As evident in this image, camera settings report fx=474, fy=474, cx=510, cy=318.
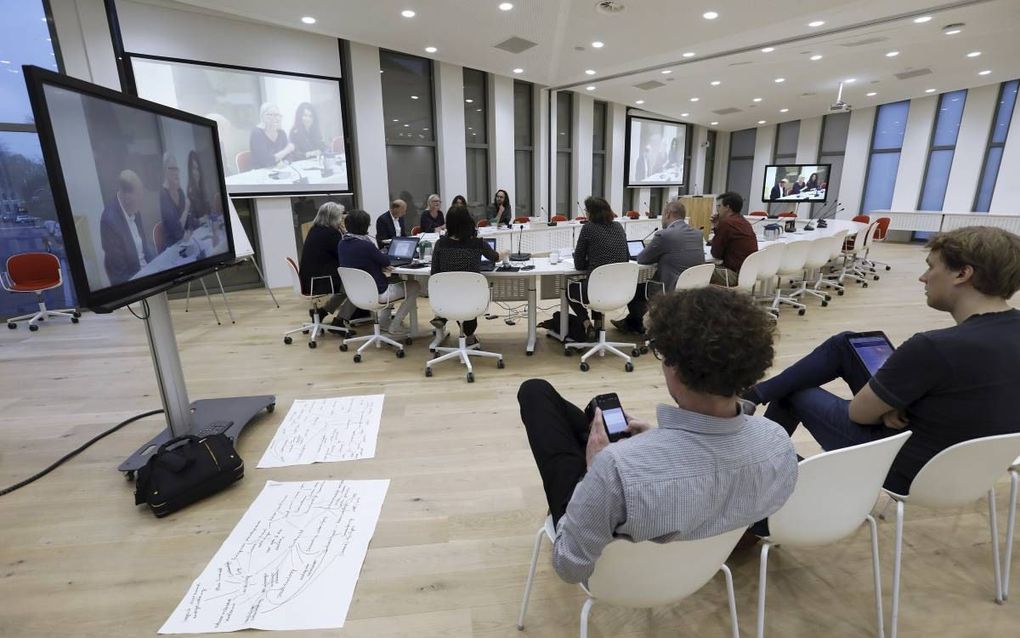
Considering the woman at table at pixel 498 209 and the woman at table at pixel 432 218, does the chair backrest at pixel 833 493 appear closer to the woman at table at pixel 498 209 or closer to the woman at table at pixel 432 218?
the woman at table at pixel 432 218

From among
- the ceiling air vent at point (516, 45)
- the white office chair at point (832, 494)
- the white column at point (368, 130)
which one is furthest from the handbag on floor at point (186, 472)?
the ceiling air vent at point (516, 45)

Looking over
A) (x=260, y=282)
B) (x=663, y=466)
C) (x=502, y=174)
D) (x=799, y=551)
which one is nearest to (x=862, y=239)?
(x=502, y=174)

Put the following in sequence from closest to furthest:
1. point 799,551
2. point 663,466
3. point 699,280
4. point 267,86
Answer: point 663,466 → point 799,551 → point 699,280 → point 267,86

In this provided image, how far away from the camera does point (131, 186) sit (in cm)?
200

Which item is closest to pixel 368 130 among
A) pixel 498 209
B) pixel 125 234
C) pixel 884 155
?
pixel 498 209

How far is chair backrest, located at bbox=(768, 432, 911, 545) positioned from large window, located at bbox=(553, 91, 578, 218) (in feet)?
31.3

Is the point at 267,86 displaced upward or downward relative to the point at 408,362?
upward

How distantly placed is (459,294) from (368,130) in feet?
15.3

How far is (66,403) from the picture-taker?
329cm

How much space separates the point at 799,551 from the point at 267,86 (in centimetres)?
730

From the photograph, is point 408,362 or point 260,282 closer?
point 408,362

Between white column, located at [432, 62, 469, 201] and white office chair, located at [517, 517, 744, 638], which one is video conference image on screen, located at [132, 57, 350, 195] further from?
white office chair, located at [517, 517, 744, 638]

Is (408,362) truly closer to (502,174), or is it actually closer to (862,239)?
(502,174)

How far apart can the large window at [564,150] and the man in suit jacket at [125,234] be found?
29.4 ft
